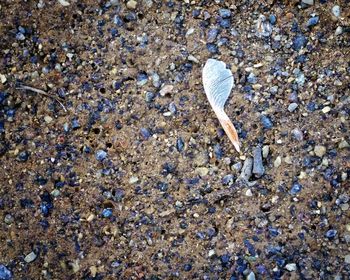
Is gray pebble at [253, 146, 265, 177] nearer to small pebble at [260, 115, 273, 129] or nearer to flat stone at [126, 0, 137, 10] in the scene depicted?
small pebble at [260, 115, 273, 129]

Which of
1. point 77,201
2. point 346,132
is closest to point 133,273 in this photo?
point 77,201

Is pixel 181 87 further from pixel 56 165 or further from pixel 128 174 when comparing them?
pixel 56 165

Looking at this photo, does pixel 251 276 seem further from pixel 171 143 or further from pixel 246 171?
pixel 171 143

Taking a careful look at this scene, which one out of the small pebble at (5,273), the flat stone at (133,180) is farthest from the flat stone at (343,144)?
the small pebble at (5,273)

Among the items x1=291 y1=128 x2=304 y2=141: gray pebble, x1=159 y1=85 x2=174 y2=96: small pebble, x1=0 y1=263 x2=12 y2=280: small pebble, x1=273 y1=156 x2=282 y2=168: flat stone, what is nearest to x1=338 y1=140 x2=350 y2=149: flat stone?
x1=291 y1=128 x2=304 y2=141: gray pebble

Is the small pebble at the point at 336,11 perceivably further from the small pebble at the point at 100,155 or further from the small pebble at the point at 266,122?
the small pebble at the point at 100,155

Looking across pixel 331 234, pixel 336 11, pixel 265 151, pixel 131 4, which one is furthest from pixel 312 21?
pixel 331 234
